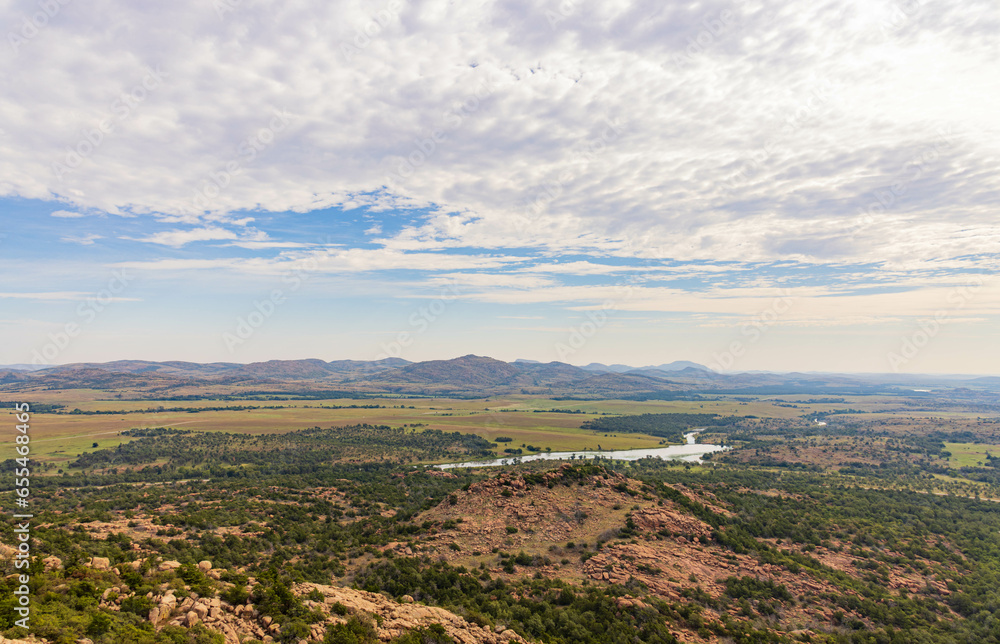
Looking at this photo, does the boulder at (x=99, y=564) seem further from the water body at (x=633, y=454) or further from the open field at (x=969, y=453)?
the open field at (x=969, y=453)

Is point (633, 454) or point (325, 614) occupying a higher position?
point (325, 614)

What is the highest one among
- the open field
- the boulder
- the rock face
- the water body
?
the boulder

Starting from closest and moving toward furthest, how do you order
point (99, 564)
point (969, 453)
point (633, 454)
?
point (99, 564) → point (969, 453) → point (633, 454)

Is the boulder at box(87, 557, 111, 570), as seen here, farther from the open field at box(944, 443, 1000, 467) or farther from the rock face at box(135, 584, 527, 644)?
the open field at box(944, 443, 1000, 467)

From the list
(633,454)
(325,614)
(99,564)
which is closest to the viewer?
(325,614)

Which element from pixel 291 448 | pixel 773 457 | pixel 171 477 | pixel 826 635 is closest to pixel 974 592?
pixel 826 635

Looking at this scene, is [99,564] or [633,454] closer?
[99,564]

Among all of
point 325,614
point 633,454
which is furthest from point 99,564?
point 633,454

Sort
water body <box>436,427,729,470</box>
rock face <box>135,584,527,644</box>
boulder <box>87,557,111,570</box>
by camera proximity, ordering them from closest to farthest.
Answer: rock face <box>135,584,527,644</box>, boulder <box>87,557,111,570</box>, water body <box>436,427,729,470</box>

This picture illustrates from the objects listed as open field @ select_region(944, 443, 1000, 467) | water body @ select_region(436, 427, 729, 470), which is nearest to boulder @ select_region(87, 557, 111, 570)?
water body @ select_region(436, 427, 729, 470)

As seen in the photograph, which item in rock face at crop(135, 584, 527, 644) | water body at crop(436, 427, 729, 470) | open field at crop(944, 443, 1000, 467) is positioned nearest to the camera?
rock face at crop(135, 584, 527, 644)

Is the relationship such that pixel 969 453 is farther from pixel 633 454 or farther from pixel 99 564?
pixel 99 564
